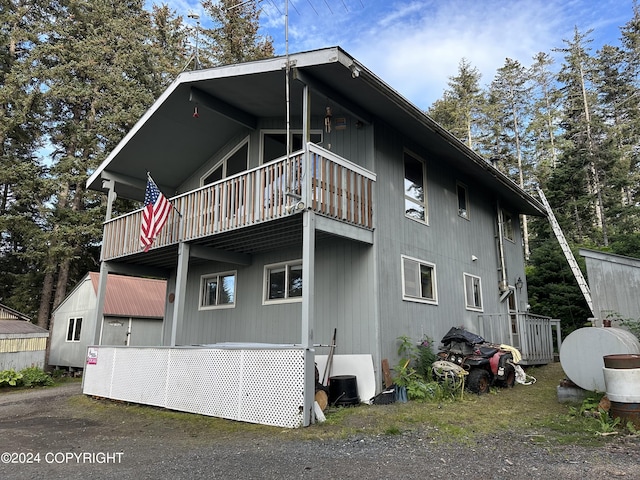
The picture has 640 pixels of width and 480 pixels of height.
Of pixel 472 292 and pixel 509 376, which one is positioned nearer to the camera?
pixel 509 376

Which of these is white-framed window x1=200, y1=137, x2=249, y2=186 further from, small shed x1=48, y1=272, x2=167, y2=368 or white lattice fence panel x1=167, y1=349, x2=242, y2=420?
small shed x1=48, y1=272, x2=167, y2=368

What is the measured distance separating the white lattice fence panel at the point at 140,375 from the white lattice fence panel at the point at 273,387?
7.68 feet

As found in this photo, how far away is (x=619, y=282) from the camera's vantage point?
28.9ft

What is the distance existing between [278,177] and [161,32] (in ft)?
82.5

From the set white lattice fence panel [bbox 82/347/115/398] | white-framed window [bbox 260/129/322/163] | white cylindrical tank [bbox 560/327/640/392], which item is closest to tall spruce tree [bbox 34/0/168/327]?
white lattice fence panel [bbox 82/347/115/398]

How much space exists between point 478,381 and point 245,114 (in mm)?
7701

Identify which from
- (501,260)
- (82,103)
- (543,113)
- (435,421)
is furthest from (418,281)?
(543,113)

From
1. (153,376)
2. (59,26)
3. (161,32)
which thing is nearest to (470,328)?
(153,376)

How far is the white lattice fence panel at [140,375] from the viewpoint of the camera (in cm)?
831

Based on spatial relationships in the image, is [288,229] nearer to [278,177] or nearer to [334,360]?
[278,177]

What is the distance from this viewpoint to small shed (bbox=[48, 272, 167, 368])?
1717 centimetres

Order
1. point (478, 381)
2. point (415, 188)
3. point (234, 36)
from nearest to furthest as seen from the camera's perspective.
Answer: point (478, 381), point (415, 188), point (234, 36)

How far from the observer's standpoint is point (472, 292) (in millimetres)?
11734

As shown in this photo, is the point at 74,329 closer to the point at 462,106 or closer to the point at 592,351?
the point at 592,351
